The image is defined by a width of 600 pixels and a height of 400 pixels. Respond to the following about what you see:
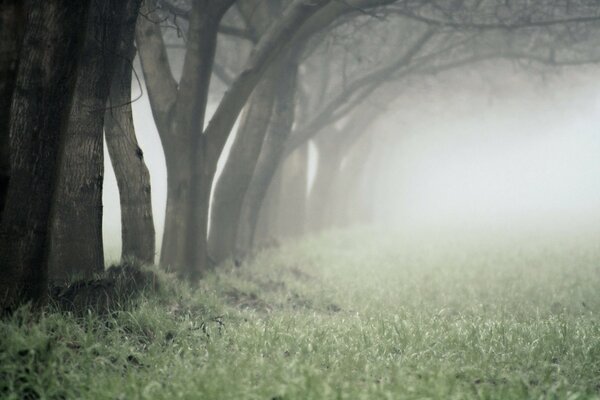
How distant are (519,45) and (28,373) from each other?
13252mm

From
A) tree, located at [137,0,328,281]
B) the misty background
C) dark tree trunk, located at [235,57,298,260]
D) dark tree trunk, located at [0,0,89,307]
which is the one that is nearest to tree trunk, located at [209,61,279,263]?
dark tree trunk, located at [235,57,298,260]

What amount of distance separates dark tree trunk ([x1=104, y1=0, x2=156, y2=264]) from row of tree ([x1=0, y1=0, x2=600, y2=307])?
18 mm

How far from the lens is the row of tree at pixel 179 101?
15.3 ft

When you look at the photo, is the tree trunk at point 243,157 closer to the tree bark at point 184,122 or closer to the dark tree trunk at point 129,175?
the tree bark at point 184,122

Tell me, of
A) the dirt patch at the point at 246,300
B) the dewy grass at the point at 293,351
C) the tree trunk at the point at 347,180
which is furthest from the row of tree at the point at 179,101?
the tree trunk at the point at 347,180

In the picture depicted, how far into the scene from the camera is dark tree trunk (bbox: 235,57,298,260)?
1141 cm

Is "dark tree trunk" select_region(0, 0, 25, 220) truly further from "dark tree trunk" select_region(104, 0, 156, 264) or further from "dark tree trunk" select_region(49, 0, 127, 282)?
"dark tree trunk" select_region(104, 0, 156, 264)

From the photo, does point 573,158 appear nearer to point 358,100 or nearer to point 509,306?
point 358,100

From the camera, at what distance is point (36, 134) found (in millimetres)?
4695

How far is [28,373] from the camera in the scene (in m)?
3.90

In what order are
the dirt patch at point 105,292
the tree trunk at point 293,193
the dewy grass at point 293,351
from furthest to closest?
the tree trunk at point 293,193, the dirt patch at point 105,292, the dewy grass at point 293,351

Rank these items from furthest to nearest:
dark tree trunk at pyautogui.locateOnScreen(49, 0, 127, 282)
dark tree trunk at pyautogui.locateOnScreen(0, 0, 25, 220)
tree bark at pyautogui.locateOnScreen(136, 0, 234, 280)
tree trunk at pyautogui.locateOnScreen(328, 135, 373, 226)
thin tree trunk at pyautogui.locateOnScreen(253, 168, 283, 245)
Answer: tree trunk at pyautogui.locateOnScreen(328, 135, 373, 226) < thin tree trunk at pyautogui.locateOnScreen(253, 168, 283, 245) < tree bark at pyautogui.locateOnScreen(136, 0, 234, 280) < dark tree trunk at pyautogui.locateOnScreen(49, 0, 127, 282) < dark tree trunk at pyautogui.locateOnScreen(0, 0, 25, 220)

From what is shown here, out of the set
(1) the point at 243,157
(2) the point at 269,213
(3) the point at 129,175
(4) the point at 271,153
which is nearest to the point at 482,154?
(2) the point at 269,213

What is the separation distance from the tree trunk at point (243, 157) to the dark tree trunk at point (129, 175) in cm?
304
